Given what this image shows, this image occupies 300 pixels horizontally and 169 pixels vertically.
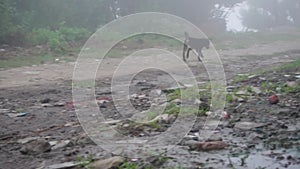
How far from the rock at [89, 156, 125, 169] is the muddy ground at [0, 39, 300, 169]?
0.05 meters

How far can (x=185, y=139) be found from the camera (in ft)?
10.8

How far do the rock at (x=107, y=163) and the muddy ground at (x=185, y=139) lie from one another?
54 millimetres

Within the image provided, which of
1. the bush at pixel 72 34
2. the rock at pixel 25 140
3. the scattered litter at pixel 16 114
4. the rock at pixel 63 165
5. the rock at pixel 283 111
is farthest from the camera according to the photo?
the bush at pixel 72 34

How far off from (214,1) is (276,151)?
76.5 ft

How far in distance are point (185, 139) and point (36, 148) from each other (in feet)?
3.81

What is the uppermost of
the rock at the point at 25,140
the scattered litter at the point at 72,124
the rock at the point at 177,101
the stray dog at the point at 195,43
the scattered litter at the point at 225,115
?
the stray dog at the point at 195,43

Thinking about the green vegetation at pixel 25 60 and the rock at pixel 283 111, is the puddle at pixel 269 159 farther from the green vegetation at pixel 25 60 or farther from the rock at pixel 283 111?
the green vegetation at pixel 25 60

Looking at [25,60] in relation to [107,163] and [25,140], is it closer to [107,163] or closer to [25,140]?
[25,140]

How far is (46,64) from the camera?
9922 mm


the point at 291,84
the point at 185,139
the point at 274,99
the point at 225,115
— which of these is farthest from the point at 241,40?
the point at 185,139

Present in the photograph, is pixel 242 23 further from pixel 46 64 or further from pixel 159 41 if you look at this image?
pixel 46 64

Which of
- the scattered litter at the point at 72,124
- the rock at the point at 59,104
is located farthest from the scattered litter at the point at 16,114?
the scattered litter at the point at 72,124

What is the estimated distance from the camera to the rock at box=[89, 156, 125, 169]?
2662 mm

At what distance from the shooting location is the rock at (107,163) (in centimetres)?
266
